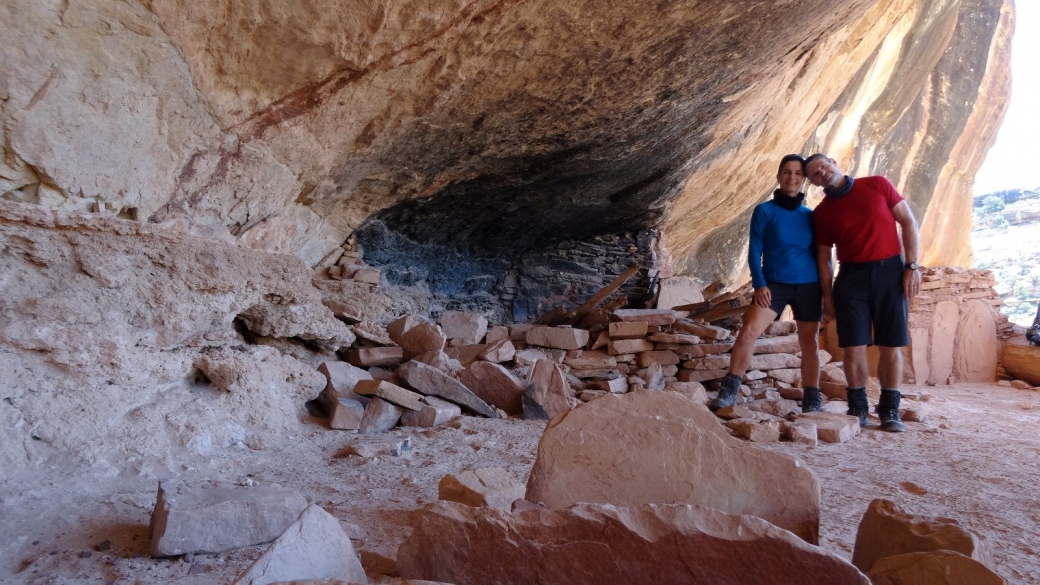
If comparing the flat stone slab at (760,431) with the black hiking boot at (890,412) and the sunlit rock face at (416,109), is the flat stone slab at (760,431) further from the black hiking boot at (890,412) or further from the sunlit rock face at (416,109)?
the sunlit rock face at (416,109)

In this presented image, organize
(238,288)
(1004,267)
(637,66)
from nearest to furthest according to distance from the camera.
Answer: (238,288) → (637,66) → (1004,267)

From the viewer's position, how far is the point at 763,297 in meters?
3.67

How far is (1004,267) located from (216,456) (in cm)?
2833

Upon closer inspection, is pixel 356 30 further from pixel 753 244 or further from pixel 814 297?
pixel 814 297

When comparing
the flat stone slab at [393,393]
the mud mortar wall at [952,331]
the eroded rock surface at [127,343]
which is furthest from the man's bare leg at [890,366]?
the eroded rock surface at [127,343]

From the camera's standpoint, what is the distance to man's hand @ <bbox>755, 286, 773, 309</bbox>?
3668 millimetres

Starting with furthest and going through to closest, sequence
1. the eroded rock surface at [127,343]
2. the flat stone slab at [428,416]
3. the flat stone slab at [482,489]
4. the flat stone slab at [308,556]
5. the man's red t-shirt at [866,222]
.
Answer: the man's red t-shirt at [866,222] < the flat stone slab at [428,416] < the eroded rock surface at [127,343] < the flat stone slab at [482,489] < the flat stone slab at [308,556]

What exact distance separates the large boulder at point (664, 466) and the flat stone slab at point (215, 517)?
70cm

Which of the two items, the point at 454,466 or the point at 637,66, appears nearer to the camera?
the point at 454,466

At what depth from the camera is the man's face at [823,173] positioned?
3.47 m

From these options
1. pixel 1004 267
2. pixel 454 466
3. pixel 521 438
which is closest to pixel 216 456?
pixel 454 466

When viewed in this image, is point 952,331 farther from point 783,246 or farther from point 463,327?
point 463,327

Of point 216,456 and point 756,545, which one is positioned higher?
point 756,545

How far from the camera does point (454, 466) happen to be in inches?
100
